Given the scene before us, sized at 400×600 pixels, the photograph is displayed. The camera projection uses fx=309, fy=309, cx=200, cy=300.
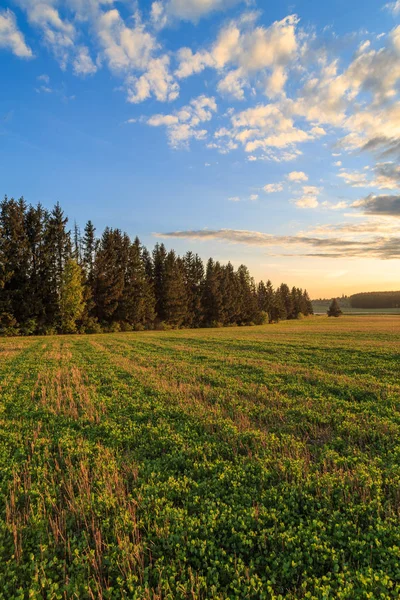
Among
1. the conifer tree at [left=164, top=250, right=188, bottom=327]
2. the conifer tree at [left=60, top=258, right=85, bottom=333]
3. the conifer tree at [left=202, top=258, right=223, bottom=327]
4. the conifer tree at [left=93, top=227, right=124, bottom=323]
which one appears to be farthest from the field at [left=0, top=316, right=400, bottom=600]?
the conifer tree at [left=202, top=258, right=223, bottom=327]

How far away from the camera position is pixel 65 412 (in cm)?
1043

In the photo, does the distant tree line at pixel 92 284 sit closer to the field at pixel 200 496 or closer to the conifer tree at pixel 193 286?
the conifer tree at pixel 193 286

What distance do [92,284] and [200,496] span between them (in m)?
56.6

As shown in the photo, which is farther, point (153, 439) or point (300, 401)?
point (300, 401)

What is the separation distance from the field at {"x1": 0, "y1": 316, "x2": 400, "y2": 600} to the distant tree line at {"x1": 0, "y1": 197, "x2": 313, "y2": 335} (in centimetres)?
4202

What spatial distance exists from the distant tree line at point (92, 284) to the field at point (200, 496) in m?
42.0

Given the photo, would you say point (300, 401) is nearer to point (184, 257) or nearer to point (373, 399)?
point (373, 399)

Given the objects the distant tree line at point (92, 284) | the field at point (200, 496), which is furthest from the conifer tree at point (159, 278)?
the field at point (200, 496)

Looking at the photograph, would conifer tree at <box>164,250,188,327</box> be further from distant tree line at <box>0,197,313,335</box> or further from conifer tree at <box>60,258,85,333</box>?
conifer tree at <box>60,258,85,333</box>

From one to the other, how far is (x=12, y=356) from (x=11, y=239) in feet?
110

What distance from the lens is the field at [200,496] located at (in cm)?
408

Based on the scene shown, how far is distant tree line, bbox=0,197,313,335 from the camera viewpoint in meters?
49.4

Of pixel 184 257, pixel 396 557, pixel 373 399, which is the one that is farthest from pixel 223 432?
pixel 184 257

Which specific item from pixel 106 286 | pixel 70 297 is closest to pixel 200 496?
pixel 70 297
